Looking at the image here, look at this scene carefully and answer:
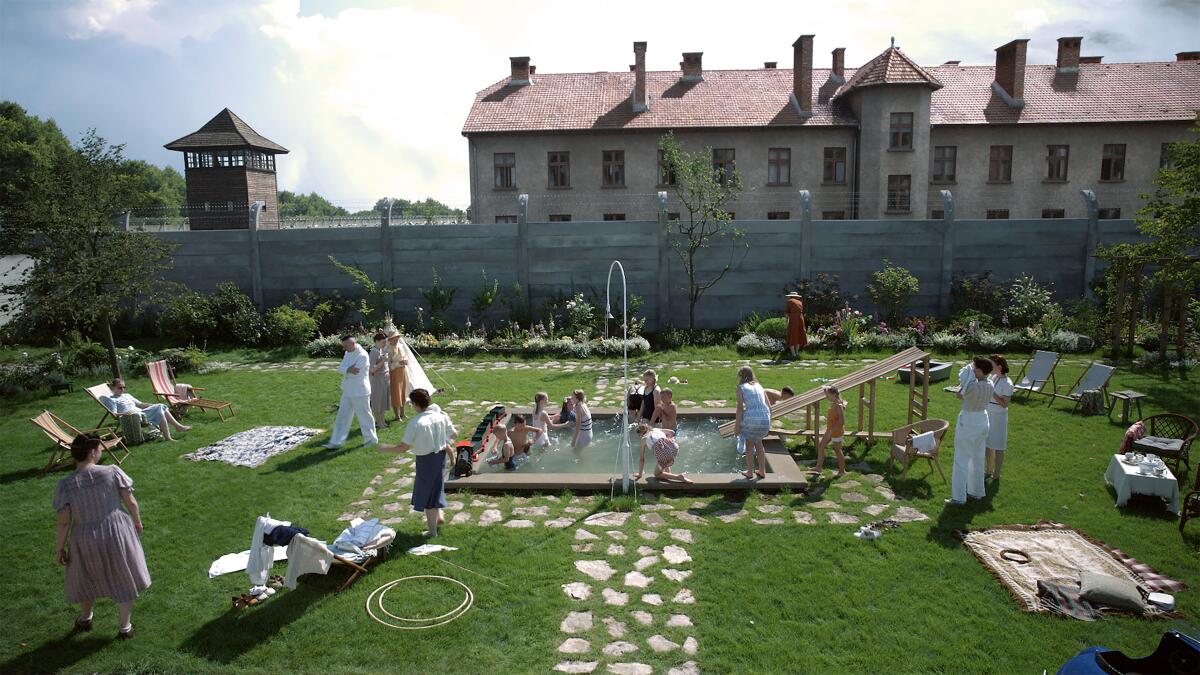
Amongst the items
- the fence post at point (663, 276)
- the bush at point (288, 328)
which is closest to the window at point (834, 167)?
the fence post at point (663, 276)

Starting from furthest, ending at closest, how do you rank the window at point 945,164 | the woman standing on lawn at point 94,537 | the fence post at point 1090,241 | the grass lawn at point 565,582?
the window at point 945,164 < the fence post at point 1090,241 < the woman standing on lawn at point 94,537 < the grass lawn at point 565,582

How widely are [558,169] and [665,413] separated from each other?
21.6 m

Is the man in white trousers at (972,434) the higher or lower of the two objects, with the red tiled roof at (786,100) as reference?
lower

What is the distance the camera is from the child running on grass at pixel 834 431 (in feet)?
32.8

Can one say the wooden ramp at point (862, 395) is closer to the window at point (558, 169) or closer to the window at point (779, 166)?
the window at point (779, 166)

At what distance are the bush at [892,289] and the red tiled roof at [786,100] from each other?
12658 millimetres

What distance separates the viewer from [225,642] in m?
6.25

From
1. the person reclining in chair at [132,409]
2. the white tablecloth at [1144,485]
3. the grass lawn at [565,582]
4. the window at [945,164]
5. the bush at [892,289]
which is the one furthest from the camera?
the window at [945,164]

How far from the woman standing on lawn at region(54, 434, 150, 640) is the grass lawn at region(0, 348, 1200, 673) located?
1.22ft

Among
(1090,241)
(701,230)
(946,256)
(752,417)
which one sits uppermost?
(701,230)

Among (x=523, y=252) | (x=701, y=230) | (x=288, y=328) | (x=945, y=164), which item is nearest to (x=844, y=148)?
(x=945, y=164)

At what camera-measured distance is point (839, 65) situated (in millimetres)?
32688

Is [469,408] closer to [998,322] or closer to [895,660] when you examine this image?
[895,660]

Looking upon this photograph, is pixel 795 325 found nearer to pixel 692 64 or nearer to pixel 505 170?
pixel 505 170
